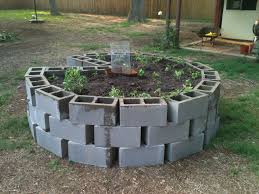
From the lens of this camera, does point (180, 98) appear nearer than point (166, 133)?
No

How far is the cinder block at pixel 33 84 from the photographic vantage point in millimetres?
3801

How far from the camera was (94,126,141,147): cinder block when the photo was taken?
10.8 feet

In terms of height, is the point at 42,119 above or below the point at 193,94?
below

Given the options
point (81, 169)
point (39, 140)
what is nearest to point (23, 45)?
point (39, 140)

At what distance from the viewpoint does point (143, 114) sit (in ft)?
10.7

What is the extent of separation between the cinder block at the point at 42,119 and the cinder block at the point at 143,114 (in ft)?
2.94

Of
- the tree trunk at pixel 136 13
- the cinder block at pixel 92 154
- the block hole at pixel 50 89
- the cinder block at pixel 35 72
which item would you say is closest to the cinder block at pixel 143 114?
the cinder block at pixel 92 154

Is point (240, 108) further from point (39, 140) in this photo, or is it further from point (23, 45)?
point (23, 45)

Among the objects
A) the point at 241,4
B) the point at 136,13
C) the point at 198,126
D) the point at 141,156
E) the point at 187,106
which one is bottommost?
the point at 141,156

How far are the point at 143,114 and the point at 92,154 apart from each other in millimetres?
684

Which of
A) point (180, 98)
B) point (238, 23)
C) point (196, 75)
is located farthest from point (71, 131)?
point (238, 23)

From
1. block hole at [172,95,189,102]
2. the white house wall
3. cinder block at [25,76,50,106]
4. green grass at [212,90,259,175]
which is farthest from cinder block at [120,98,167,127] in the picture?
the white house wall

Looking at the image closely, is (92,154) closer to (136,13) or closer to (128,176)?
(128,176)

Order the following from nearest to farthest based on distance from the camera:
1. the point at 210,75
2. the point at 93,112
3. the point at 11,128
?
the point at 93,112 → the point at 11,128 → the point at 210,75
